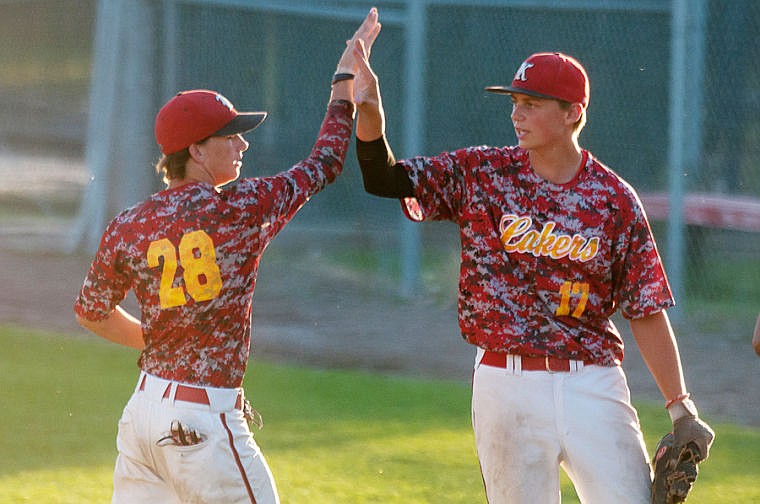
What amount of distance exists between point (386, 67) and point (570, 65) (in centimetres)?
889

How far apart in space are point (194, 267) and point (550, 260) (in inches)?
42.3

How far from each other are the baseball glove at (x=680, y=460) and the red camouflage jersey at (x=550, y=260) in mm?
311

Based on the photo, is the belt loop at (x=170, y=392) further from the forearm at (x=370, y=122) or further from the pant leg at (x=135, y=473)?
the forearm at (x=370, y=122)

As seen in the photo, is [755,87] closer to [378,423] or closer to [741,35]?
[741,35]

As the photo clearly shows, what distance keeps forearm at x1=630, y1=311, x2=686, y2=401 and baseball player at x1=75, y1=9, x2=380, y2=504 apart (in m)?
1.20

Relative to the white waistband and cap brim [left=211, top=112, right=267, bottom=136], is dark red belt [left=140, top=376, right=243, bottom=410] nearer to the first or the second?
the white waistband

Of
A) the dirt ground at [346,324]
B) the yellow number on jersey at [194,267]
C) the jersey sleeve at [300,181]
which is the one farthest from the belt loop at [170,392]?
the dirt ground at [346,324]

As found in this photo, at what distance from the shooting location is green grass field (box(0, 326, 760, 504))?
232 inches

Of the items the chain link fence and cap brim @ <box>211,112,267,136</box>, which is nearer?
cap brim @ <box>211,112,267,136</box>

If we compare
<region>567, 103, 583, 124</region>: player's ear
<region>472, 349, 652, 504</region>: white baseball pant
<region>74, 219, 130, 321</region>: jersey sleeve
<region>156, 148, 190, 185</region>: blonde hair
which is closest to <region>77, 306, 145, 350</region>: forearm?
<region>74, 219, 130, 321</region>: jersey sleeve

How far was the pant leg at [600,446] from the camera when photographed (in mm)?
3504

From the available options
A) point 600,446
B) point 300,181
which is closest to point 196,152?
point 300,181

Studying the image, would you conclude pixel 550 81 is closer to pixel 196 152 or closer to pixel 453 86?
pixel 196 152

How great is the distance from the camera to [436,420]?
7383 mm
